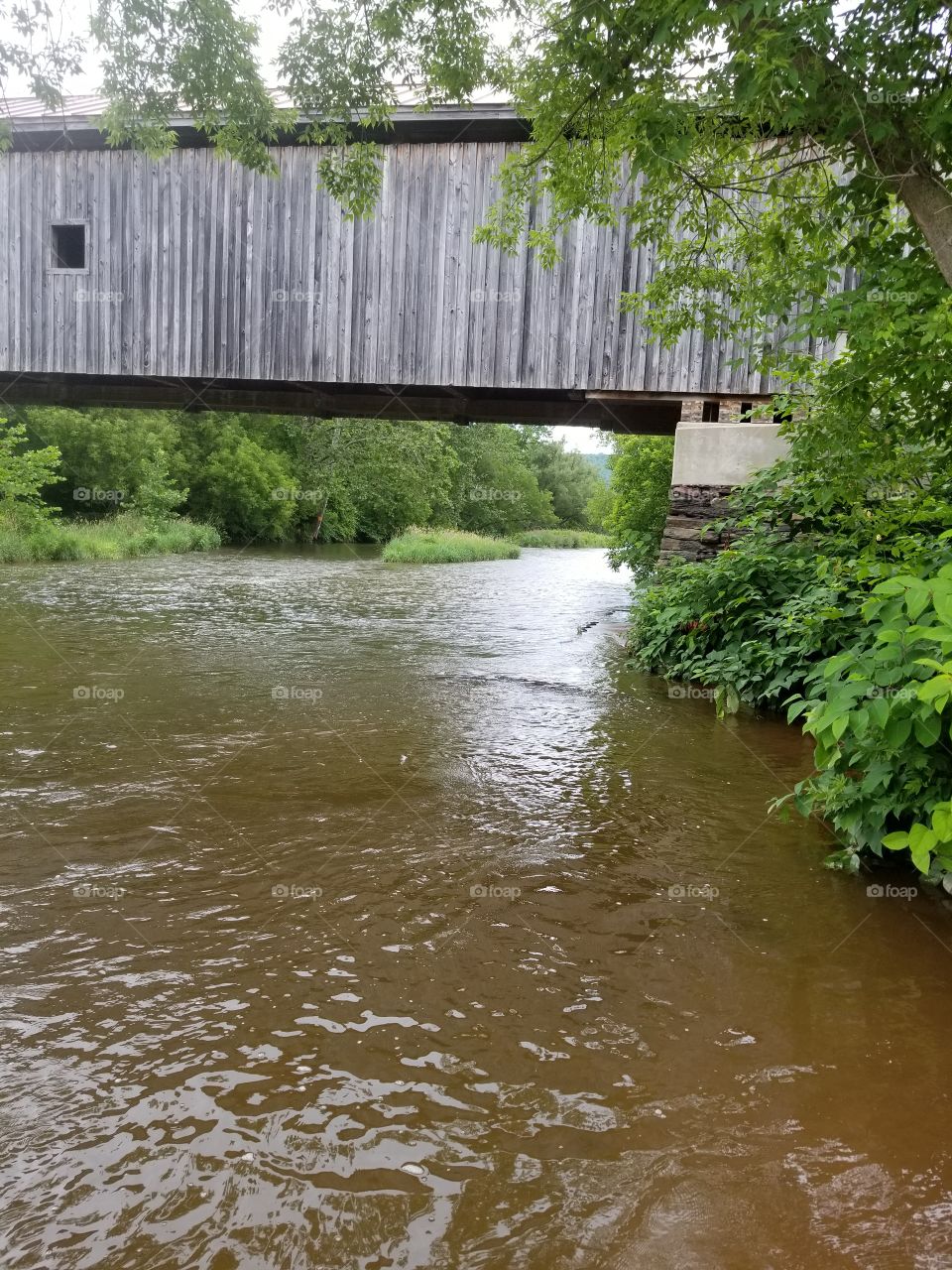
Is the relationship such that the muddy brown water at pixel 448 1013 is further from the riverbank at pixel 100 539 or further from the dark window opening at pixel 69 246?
the riverbank at pixel 100 539

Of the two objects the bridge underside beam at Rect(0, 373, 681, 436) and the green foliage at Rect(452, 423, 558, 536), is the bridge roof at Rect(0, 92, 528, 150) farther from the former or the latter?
the green foliage at Rect(452, 423, 558, 536)

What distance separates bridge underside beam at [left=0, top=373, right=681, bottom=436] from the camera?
12.7m

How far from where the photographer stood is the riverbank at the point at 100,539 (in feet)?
72.1

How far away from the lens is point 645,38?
5027 mm

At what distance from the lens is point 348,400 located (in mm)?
14062

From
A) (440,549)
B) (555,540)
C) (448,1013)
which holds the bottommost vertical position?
(555,540)

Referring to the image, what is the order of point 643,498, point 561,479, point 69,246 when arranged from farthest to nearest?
point 561,479
point 643,498
point 69,246

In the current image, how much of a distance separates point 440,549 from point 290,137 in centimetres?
1989

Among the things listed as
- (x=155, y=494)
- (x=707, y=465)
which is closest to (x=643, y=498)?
(x=707, y=465)

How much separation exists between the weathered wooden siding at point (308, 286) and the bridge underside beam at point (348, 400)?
0.49m

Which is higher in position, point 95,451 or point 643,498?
point 95,451

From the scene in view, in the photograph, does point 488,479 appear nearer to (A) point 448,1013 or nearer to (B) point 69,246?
(B) point 69,246

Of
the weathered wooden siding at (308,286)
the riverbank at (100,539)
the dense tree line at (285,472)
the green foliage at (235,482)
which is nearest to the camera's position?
the weathered wooden siding at (308,286)

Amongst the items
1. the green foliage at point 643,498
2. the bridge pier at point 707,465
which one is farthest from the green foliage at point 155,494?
the bridge pier at point 707,465
